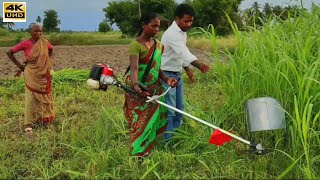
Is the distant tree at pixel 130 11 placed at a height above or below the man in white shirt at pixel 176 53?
above

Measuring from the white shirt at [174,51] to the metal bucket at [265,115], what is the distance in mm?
734

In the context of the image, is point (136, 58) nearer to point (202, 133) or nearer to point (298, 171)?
point (202, 133)

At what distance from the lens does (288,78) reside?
3.38 meters

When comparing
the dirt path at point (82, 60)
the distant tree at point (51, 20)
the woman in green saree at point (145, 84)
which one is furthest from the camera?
the distant tree at point (51, 20)

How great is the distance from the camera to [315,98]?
121 inches

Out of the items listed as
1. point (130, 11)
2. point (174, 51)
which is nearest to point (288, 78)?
point (174, 51)

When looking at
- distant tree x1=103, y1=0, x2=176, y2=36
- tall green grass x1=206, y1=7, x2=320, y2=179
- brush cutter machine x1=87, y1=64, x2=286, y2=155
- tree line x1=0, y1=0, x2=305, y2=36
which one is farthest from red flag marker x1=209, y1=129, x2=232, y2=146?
distant tree x1=103, y1=0, x2=176, y2=36

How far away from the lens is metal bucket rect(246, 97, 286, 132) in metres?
2.98

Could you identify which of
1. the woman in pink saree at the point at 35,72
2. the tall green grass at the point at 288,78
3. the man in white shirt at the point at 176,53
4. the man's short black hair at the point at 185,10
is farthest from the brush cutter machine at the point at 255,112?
the woman in pink saree at the point at 35,72

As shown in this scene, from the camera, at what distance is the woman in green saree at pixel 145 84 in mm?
3189

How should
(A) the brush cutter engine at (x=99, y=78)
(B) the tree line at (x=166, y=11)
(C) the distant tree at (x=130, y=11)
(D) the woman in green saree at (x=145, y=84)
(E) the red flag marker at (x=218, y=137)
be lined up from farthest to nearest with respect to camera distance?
(C) the distant tree at (x=130, y=11)
(B) the tree line at (x=166, y=11)
(D) the woman in green saree at (x=145, y=84)
(A) the brush cutter engine at (x=99, y=78)
(E) the red flag marker at (x=218, y=137)

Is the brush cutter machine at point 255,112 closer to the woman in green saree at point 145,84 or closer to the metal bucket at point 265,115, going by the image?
the metal bucket at point 265,115

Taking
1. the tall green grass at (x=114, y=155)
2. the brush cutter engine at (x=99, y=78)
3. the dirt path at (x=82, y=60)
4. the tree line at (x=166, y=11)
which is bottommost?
the tall green grass at (x=114, y=155)

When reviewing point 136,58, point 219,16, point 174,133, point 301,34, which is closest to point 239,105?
point 174,133
